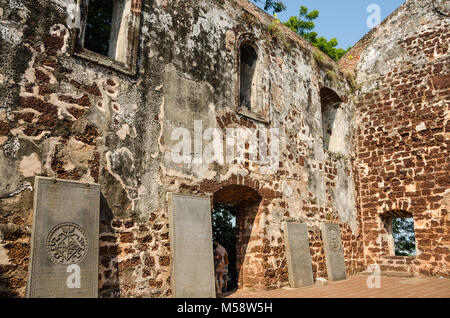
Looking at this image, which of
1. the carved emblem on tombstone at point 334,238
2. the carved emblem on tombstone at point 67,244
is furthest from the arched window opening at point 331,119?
the carved emblem on tombstone at point 67,244

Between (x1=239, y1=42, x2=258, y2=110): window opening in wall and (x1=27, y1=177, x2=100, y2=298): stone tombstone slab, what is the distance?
4.35 m

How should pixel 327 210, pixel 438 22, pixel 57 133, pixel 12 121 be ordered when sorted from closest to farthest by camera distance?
pixel 12 121 → pixel 57 133 → pixel 327 210 → pixel 438 22

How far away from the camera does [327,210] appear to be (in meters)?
8.95

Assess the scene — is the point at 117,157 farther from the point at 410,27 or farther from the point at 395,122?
Result: the point at 410,27

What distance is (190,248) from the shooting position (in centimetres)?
553

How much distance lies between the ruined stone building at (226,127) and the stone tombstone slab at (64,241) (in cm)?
23

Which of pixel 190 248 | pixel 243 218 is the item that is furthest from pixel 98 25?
pixel 190 248

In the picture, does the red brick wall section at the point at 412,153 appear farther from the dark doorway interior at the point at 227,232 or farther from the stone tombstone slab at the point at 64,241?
the stone tombstone slab at the point at 64,241

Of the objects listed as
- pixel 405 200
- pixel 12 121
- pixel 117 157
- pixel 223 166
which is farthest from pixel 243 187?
pixel 405 200

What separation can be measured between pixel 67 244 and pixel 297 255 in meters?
4.71

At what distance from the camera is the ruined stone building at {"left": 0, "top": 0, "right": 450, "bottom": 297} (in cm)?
469

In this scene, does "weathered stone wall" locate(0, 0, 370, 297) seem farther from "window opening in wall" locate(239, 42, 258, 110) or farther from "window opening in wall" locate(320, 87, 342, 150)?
"window opening in wall" locate(320, 87, 342, 150)

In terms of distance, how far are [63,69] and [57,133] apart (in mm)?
873

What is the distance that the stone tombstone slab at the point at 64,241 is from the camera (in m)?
4.07
